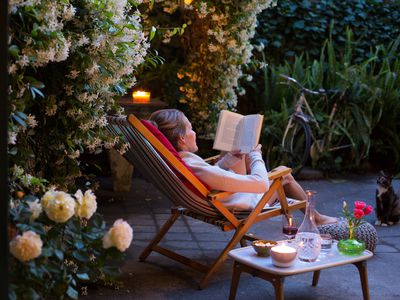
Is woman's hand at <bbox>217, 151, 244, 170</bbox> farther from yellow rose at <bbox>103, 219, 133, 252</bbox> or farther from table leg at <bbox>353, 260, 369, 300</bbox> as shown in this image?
yellow rose at <bbox>103, 219, 133, 252</bbox>

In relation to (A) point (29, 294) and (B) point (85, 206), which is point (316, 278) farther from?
(A) point (29, 294)

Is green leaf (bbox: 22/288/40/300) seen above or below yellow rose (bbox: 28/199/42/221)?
below

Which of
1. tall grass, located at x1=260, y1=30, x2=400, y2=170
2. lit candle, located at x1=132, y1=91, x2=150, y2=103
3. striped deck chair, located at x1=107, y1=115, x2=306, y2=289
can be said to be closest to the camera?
striped deck chair, located at x1=107, y1=115, x2=306, y2=289

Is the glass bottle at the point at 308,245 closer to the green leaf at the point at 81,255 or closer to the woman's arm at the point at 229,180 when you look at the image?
the woman's arm at the point at 229,180

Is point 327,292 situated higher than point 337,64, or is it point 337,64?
point 337,64

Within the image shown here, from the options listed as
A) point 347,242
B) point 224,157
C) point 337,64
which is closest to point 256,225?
point 224,157

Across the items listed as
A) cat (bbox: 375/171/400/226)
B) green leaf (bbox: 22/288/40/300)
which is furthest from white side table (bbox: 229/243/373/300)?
cat (bbox: 375/171/400/226)

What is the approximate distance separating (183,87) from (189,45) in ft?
1.34

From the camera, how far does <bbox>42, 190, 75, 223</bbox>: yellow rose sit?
7.30 ft

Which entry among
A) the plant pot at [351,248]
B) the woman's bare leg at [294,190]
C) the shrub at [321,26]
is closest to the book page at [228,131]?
the woman's bare leg at [294,190]

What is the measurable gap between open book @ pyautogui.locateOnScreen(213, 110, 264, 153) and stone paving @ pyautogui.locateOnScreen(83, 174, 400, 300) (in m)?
0.71

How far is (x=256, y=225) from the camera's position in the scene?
5.00 meters

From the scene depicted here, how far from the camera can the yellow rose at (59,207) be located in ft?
7.30

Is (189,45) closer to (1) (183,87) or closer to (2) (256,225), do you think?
(1) (183,87)
